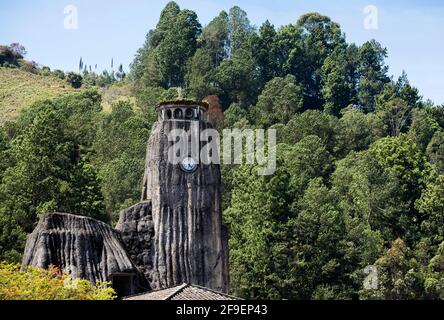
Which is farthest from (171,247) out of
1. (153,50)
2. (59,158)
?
(153,50)

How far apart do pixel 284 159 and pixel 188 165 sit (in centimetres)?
3707

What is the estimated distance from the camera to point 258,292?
80.6m

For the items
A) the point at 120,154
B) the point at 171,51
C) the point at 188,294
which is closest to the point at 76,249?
the point at 188,294

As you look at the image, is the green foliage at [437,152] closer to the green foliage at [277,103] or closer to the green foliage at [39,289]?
the green foliage at [277,103]

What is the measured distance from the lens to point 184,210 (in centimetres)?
6278

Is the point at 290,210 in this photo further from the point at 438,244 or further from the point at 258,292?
the point at 438,244

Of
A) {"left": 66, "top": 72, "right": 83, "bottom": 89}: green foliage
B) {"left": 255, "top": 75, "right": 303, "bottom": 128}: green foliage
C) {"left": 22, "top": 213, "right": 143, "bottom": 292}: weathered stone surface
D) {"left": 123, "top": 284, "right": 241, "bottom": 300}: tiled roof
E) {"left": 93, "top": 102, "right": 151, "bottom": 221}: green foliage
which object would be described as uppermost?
{"left": 66, "top": 72, "right": 83, "bottom": 89}: green foliage

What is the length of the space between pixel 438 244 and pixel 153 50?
2311 inches

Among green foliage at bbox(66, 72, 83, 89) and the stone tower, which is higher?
green foliage at bbox(66, 72, 83, 89)

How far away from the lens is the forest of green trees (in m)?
80.4

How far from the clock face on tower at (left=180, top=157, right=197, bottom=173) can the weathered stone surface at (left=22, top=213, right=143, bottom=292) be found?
6.95 meters

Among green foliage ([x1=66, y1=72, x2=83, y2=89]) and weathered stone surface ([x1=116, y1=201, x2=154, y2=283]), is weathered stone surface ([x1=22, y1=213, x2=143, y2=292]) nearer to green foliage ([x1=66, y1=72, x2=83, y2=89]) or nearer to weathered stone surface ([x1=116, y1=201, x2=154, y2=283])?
weathered stone surface ([x1=116, y1=201, x2=154, y2=283])

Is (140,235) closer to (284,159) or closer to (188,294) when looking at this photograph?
(188,294)

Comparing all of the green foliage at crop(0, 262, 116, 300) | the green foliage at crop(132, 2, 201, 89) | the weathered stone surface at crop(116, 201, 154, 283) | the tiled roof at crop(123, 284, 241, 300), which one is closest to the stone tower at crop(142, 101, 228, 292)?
the weathered stone surface at crop(116, 201, 154, 283)
